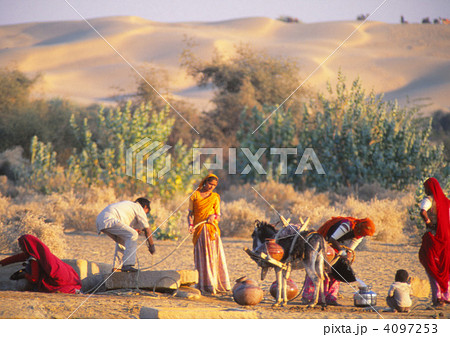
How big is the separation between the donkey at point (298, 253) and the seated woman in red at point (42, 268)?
102 inches

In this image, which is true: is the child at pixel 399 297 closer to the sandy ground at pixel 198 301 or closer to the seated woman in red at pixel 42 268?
the sandy ground at pixel 198 301

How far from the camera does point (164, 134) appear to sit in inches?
738

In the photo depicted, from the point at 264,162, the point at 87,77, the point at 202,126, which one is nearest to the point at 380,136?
the point at 264,162

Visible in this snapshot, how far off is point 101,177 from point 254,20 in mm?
80547

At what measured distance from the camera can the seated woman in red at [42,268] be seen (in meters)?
8.01

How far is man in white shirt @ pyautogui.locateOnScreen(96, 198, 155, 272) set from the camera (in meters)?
8.23

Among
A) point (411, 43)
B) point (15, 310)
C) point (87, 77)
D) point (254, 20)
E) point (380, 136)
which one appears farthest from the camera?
point (254, 20)

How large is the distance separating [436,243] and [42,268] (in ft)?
16.8

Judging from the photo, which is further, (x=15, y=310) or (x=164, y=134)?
(x=164, y=134)

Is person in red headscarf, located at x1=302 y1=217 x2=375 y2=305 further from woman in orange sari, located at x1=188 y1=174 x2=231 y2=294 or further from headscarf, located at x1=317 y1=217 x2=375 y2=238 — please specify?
woman in orange sari, located at x1=188 y1=174 x2=231 y2=294

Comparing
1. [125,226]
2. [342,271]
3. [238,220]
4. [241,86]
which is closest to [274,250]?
[342,271]

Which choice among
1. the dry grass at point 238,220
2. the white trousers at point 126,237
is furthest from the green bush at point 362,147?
the white trousers at point 126,237

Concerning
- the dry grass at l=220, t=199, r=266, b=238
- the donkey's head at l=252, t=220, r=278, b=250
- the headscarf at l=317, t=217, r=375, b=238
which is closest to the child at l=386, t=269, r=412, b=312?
the headscarf at l=317, t=217, r=375, b=238
